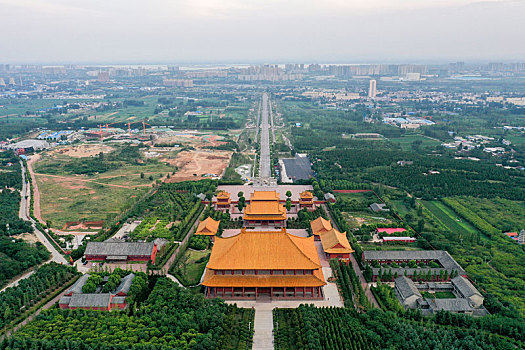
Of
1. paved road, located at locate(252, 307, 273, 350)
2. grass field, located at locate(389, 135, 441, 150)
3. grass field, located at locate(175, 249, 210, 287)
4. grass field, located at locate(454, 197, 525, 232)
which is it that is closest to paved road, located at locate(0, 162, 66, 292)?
grass field, located at locate(175, 249, 210, 287)

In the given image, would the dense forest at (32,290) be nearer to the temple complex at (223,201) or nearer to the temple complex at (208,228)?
the temple complex at (208,228)

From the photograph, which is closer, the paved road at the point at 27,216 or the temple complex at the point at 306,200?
the paved road at the point at 27,216

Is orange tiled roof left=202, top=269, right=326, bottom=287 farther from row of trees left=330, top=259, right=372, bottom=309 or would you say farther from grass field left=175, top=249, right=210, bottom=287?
grass field left=175, top=249, right=210, bottom=287

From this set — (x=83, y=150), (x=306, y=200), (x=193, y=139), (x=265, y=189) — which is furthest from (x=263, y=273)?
(x=193, y=139)

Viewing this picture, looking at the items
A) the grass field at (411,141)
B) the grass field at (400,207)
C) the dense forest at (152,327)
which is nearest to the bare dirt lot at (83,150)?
the grass field at (400,207)

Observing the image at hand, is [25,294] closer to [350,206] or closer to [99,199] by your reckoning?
[99,199]

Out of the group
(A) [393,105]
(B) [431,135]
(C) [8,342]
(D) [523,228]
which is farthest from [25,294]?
(A) [393,105]
